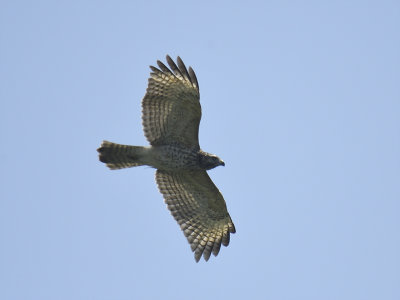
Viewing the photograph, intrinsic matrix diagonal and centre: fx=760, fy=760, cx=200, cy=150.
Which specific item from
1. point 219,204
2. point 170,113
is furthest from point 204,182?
point 170,113

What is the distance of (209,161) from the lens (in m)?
15.2

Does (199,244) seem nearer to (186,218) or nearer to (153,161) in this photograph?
(186,218)

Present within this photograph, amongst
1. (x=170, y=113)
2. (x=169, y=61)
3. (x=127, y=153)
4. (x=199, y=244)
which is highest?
(x=169, y=61)

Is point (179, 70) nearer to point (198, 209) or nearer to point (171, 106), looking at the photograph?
point (171, 106)

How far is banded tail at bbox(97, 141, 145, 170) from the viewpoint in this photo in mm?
15117

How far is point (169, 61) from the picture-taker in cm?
1512

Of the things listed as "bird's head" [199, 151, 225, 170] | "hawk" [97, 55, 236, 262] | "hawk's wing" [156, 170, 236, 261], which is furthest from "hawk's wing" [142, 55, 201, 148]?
"hawk's wing" [156, 170, 236, 261]

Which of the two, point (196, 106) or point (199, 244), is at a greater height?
point (196, 106)

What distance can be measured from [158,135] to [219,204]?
210 centimetres

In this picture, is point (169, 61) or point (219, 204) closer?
point (169, 61)

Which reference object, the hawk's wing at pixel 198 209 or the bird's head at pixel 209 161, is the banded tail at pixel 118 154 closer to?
the hawk's wing at pixel 198 209

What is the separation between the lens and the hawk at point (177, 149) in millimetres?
15016

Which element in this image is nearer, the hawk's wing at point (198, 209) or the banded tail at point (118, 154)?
the banded tail at point (118, 154)

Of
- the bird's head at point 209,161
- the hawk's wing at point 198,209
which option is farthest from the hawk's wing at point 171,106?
the hawk's wing at point 198,209
